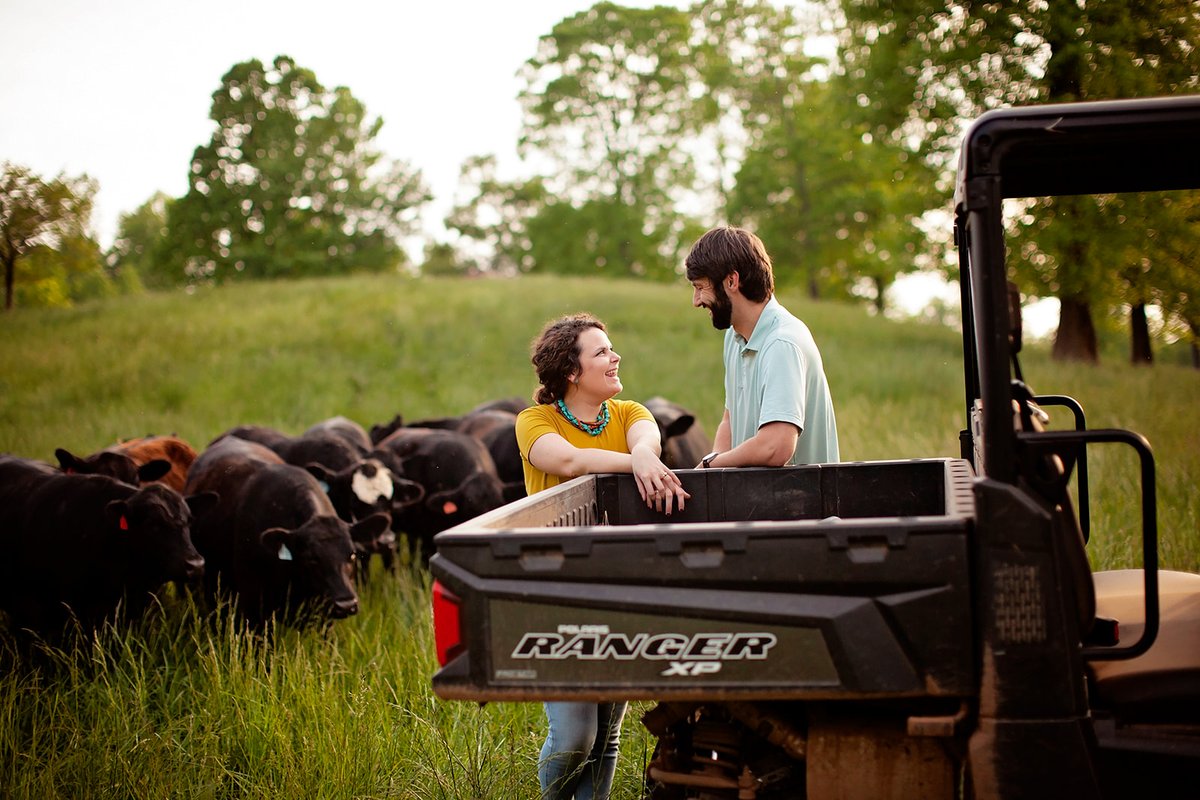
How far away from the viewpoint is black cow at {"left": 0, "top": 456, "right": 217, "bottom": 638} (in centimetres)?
726

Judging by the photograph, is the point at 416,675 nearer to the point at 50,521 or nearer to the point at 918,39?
the point at 50,521

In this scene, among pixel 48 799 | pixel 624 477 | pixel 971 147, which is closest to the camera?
pixel 971 147

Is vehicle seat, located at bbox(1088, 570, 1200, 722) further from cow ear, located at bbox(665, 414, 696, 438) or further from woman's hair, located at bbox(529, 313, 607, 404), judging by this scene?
cow ear, located at bbox(665, 414, 696, 438)

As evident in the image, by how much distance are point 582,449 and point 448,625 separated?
1425 mm

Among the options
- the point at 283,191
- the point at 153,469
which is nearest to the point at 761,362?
the point at 153,469

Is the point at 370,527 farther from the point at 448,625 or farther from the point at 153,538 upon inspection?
the point at 448,625

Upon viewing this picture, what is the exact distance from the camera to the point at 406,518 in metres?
10.4

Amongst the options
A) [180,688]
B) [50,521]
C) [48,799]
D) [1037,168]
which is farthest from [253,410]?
[1037,168]

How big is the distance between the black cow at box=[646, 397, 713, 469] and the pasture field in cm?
188

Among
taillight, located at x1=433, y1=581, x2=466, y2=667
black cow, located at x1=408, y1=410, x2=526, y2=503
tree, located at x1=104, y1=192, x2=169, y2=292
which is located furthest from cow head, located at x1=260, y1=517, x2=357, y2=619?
tree, located at x1=104, y1=192, x2=169, y2=292

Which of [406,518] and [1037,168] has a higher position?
[1037,168]

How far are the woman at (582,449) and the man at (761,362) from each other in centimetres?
37

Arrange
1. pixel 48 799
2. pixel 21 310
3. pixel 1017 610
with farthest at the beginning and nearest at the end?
pixel 21 310 < pixel 48 799 < pixel 1017 610

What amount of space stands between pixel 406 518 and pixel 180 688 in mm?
3995
